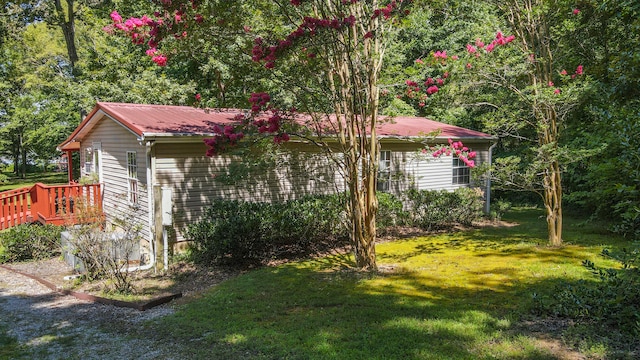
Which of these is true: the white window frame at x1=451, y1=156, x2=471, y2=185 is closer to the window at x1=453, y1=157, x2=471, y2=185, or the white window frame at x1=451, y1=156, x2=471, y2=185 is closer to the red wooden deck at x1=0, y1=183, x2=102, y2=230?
the window at x1=453, y1=157, x2=471, y2=185

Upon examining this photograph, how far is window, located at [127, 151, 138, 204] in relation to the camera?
9.98 meters

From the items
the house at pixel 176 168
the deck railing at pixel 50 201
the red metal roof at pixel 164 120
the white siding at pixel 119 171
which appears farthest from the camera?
the deck railing at pixel 50 201

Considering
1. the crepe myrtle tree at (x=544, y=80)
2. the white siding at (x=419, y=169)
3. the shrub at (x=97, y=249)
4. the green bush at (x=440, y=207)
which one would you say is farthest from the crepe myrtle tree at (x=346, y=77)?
the white siding at (x=419, y=169)

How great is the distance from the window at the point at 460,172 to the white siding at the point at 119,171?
10398 mm

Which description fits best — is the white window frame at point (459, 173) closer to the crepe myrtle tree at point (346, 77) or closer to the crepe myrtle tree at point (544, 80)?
the crepe myrtle tree at point (544, 80)

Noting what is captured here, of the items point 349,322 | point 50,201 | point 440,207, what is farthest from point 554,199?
point 50,201

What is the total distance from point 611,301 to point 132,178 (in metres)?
9.73

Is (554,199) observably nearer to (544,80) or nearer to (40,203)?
(544,80)

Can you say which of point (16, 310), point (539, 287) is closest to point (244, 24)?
point (16, 310)

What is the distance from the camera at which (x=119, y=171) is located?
11016 mm

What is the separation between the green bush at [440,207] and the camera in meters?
12.1

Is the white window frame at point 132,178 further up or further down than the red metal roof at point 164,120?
further down

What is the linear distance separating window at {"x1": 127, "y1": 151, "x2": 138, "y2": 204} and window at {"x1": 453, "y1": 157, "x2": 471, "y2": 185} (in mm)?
10466

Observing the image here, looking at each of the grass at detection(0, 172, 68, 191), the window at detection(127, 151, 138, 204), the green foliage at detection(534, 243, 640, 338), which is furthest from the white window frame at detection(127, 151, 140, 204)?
the grass at detection(0, 172, 68, 191)
